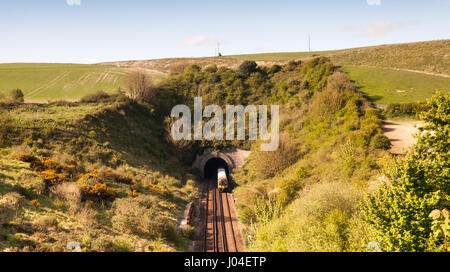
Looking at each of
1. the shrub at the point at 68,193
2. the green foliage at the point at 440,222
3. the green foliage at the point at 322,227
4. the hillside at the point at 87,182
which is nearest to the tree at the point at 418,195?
the green foliage at the point at 322,227

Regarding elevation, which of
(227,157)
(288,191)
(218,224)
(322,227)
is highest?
(322,227)

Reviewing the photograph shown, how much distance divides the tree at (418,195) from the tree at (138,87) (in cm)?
4773

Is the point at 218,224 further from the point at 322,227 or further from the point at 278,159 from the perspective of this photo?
the point at 322,227

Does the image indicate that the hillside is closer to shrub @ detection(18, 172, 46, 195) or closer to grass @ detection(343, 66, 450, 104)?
shrub @ detection(18, 172, 46, 195)

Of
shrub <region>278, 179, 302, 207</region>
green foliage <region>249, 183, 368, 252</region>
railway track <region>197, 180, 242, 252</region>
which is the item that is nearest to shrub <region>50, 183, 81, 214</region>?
railway track <region>197, 180, 242, 252</region>

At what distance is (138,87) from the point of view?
5000 centimetres

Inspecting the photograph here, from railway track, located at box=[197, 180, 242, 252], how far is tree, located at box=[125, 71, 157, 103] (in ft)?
84.7

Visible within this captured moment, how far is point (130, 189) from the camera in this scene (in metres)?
25.1

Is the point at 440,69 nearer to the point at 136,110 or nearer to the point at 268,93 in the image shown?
the point at 268,93

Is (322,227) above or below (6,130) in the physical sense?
below

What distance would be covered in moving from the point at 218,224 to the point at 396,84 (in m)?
40.6

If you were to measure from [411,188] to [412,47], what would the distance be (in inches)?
3022

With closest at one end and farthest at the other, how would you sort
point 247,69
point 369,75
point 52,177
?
point 52,177, point 369,75, point 247,69

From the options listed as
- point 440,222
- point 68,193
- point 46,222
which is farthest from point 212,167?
point 440,222
